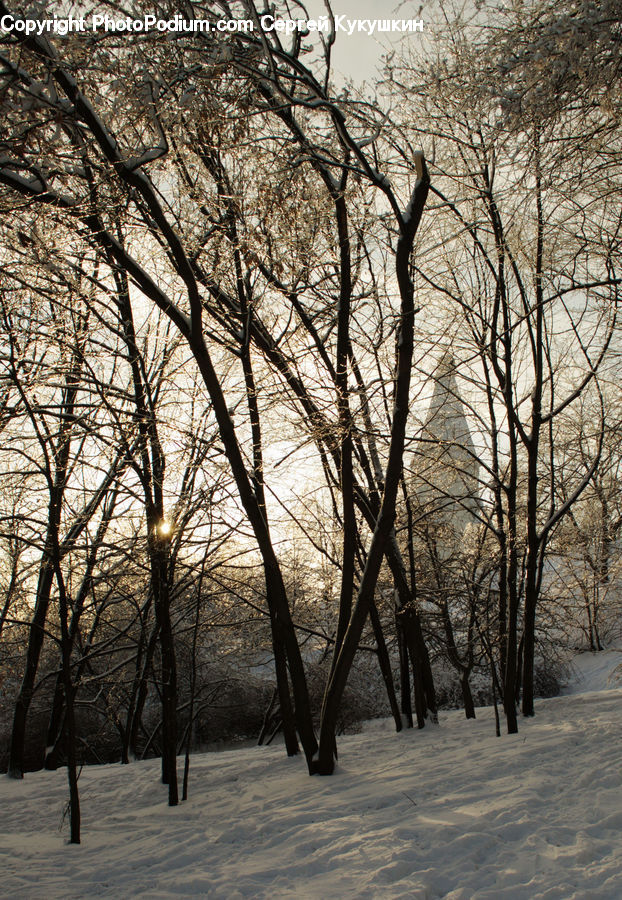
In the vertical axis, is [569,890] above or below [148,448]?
below

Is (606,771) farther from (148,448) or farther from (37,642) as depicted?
(37,642)

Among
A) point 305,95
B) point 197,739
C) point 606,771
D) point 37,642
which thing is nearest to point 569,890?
point 606,771

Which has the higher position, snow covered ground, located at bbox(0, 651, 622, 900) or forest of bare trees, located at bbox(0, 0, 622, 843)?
forest of bare trees, located at bbox(0, 0, 622, 843)

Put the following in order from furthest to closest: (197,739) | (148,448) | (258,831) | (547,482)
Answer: (197,739)
(547,482)
(148,448)
(258,831)

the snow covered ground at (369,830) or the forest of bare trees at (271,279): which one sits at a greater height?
the forest of bare trees at (271,279)

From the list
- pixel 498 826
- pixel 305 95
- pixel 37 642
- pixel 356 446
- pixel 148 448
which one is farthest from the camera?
pixel 37 642

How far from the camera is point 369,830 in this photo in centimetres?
416

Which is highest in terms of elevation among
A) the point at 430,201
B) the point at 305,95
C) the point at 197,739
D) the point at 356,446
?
the point at 430,201

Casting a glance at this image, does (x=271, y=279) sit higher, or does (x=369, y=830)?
(x=271, y=279)

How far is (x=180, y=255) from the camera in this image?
5.53 meters

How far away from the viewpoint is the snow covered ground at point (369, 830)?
3.31 meters

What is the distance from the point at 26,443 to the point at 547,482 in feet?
32.9

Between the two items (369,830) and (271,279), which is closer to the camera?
(369,830)

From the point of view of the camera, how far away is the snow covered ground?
331 cm
